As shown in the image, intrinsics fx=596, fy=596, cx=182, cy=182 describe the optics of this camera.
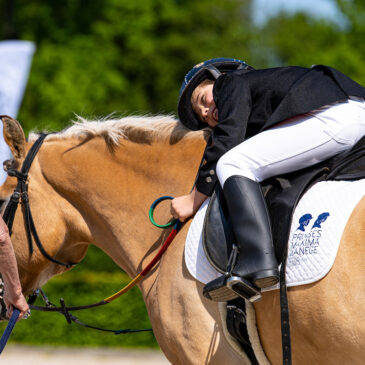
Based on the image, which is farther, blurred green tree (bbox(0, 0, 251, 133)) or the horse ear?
blurred green tree (bbox(0, 0, 251, 133))

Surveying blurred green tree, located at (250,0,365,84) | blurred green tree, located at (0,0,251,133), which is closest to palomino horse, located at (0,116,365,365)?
blurred green tree, located at (0,0,251,133)

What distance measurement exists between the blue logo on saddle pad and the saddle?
2.2 inches

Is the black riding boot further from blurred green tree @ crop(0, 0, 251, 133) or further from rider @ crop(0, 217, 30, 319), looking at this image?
blurred green tree @ crop(0, 0, 251, 133)

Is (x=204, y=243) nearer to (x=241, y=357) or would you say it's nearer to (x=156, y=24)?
(x=241, y=357)

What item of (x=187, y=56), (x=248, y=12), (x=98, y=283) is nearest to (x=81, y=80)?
(x=187, y=56)

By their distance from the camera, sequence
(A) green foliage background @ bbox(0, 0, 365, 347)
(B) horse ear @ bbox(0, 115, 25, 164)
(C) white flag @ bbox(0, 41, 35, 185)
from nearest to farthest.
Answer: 1. (B) horse ear @ bbox(0, 115, 25, 164)
2. (C) white flag @ bbox(0, 41, 35, 185)
3. (A) green foliage background @ bbox(0, 0, 365, 347)

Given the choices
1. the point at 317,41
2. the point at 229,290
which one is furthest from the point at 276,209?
the point at 317,41

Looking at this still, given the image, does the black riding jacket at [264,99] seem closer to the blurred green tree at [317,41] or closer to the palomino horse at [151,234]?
the palomino horse at [151,234]

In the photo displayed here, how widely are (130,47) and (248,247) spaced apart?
25254mm

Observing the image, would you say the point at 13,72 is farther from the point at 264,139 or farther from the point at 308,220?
the point at 308,220

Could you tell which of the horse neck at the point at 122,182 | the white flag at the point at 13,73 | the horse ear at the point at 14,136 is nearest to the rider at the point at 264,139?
the horse neck at the point at 122,182

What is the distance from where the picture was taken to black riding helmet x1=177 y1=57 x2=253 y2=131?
3561 mm

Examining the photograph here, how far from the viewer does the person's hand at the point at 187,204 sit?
336cm

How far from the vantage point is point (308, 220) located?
2902 millimetres
